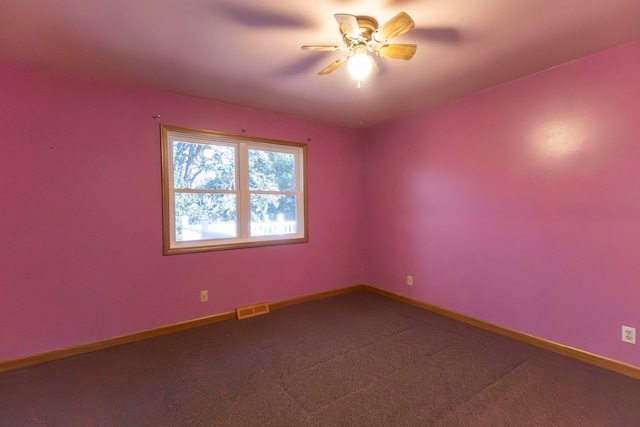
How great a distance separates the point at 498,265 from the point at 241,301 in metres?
2.83

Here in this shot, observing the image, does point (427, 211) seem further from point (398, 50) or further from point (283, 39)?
point (283, 39)

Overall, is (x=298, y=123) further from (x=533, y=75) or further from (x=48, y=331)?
(x=48, y=331)

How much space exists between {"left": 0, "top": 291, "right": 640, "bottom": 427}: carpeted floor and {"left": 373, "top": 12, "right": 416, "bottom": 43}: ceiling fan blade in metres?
2.29

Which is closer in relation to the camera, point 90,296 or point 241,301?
point 90,296

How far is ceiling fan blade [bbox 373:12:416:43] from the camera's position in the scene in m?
1.51

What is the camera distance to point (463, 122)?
3088mm

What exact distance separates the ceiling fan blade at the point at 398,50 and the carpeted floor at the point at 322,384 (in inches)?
90.1

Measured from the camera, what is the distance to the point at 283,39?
6.46 ft

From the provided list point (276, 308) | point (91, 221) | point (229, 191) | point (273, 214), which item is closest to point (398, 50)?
point (229, 191)

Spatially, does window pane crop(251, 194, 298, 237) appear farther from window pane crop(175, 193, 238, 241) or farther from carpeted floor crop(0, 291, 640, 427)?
carpeted floor crop(0, 291, 640, 427)

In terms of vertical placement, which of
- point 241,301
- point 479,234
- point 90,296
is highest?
point 479,234

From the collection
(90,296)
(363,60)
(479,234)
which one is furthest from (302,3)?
(90,296)

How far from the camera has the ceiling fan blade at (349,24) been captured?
148cm

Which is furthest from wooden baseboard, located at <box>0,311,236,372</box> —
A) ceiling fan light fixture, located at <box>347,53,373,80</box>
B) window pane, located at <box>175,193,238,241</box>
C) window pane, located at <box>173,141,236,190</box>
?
ceiling fan light fixture, located at <box>347,53,373,80</box>
